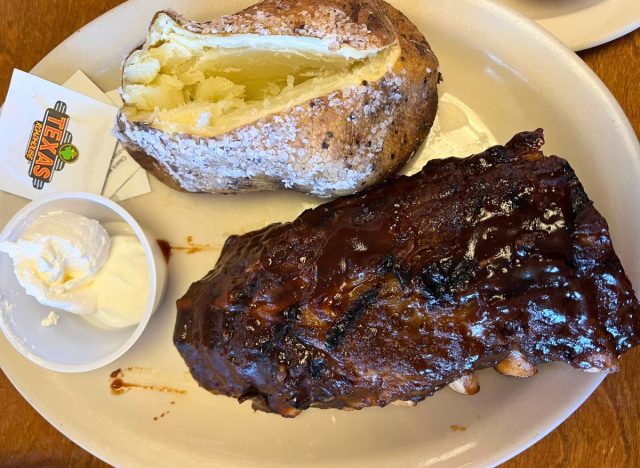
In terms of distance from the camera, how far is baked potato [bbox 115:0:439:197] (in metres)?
1.19

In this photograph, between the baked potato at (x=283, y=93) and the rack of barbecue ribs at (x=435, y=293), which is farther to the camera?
the baked potato at (x=283, y=93)

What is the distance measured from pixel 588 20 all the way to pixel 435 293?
→ 988 mm

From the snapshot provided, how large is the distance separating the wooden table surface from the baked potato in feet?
1.32

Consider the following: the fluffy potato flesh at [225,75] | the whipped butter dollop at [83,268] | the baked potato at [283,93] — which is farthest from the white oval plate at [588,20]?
the whipped butter dollop at [83,268]

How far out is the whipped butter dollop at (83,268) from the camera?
1322 mm

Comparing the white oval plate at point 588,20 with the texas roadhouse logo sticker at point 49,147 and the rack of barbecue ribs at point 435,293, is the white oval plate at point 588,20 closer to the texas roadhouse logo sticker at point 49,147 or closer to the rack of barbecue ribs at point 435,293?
the rack of barbecue ribs at point 435,293

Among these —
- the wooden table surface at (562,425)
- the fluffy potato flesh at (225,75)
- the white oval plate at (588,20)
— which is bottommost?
the wooden table surface at (562,425)

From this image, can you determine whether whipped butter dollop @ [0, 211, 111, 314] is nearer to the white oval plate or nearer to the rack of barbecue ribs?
the rack of barbecue ribs

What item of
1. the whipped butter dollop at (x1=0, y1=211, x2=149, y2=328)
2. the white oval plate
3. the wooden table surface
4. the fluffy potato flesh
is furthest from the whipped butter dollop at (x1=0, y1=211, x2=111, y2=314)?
the white oval plate

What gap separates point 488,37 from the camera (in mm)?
1460

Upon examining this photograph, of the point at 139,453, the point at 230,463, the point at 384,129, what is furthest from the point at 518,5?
the point at 139,453

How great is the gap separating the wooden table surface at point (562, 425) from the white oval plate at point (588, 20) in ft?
0.16

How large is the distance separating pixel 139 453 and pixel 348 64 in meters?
1.09

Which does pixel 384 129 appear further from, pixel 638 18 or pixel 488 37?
pixel 638 18
